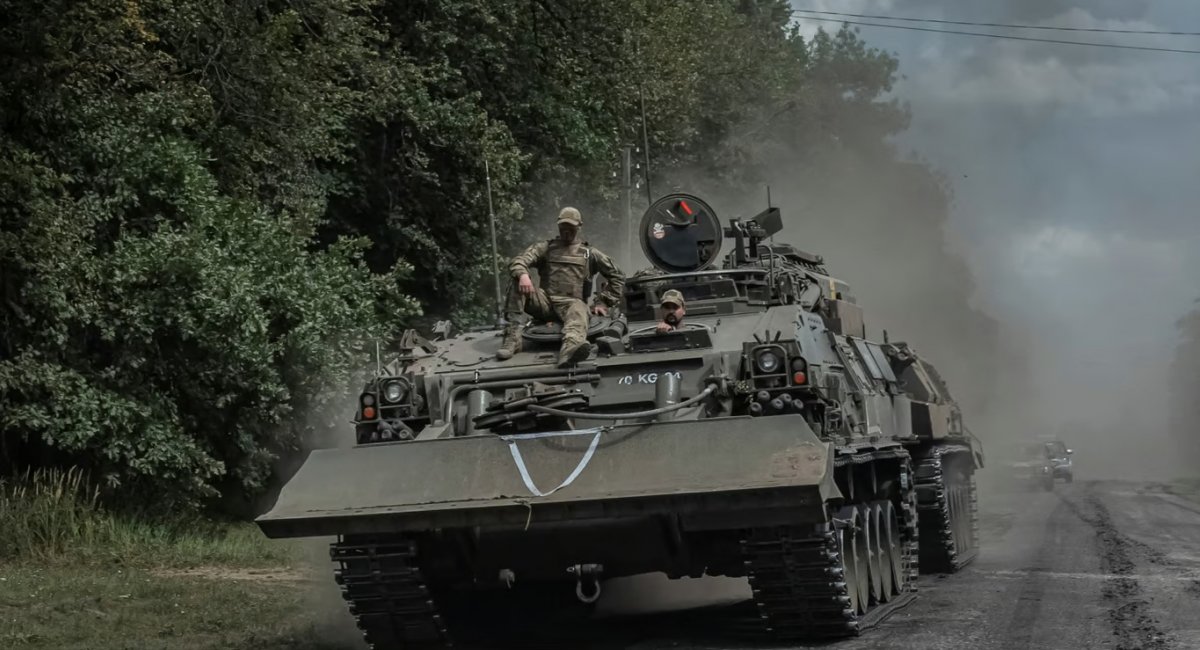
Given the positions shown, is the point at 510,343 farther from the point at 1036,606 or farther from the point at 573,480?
the point at 1036,606

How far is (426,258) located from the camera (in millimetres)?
24156

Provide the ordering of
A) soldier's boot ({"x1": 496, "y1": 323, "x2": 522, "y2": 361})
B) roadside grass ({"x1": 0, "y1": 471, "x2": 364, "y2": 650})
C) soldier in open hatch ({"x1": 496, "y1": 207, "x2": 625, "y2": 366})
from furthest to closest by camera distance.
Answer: soldier in open hatch ({"x1": 496, "y1": 207, "x2": 625, "y2": 366}), soldier's boot ({"x1": 496, "y1": 323, "x2": 522, "y2": 361}), roadside grass ({"x1": 0, "y1": 471, "x2": 364, "y2": 650})

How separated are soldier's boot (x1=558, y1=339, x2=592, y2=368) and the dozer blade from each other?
119cm

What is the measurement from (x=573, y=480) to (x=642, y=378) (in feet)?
4.72

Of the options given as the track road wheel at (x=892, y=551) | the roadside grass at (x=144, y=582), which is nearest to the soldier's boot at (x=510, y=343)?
the roadside grass at (x=144, y=582)

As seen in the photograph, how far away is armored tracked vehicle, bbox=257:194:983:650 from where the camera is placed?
10297mm

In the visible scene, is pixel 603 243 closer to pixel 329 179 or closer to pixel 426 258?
pixel 426 258

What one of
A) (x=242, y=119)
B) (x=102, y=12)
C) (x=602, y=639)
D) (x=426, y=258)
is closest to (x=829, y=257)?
(x=426, y=258)

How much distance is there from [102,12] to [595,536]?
8.43 meters

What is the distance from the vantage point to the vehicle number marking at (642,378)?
11.6 m

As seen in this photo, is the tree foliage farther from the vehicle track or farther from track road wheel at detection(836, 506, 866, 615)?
the vehicle track

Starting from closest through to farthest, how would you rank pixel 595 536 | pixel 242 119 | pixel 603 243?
pixel 595 536, pixel 242 119, pixel 603 243

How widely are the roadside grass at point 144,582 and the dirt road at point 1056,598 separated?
2836 mm

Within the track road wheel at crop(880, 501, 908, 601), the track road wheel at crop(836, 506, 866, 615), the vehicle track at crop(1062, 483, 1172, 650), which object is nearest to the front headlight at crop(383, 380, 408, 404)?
the track road wheel at crop(836, 506, 866, 615)
